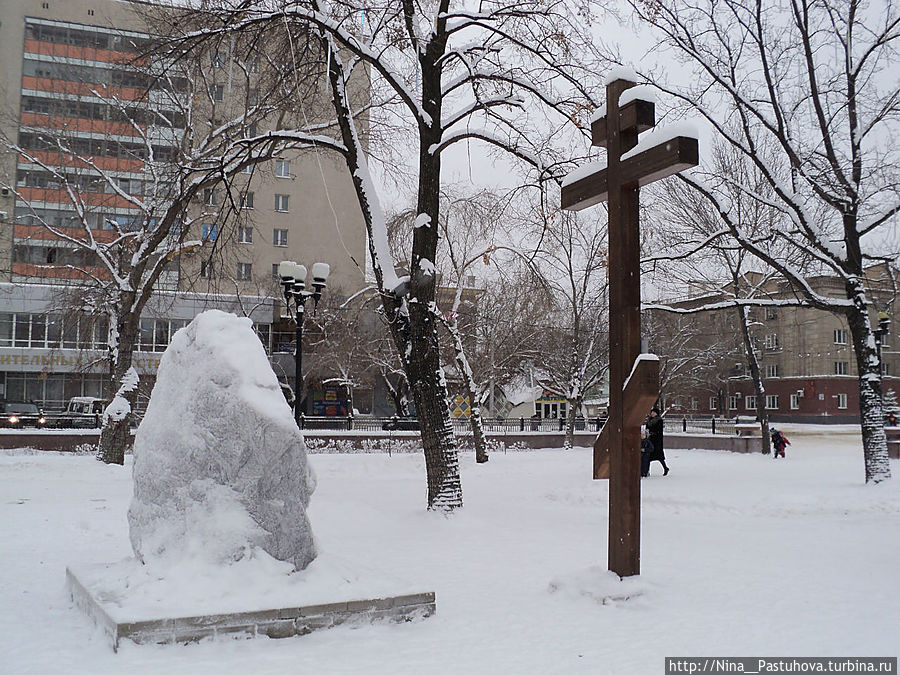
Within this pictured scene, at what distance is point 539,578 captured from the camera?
6785 millimetres

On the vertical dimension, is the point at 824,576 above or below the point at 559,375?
below

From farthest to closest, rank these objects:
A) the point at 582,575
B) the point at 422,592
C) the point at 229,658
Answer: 1. the point at 582,575
2. the point at 422,592
3. the point at 229,658

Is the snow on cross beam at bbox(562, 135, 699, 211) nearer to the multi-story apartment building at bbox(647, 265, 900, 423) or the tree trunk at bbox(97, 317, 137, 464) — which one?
the tree trunk at bbox(97, 317, 137, 464)

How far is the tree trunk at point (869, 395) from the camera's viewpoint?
14.8 metres

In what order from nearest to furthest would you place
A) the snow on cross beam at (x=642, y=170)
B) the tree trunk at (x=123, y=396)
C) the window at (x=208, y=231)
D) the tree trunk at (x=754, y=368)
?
1. the snow on cross beam at (x=642, y=170)
2. the window at (x=208, y=231)
3. the tree trunk at (x=123, y=396)
4. the tree trunk at (x=754, y=368)

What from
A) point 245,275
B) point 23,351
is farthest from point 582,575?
point 23,351

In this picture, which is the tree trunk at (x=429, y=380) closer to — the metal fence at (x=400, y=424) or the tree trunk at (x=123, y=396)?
the tree trunk at (x=123, y=396)

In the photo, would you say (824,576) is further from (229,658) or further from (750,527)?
(229,658)

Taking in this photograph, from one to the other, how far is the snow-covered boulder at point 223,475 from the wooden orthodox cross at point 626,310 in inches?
106

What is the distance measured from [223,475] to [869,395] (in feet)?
46.0

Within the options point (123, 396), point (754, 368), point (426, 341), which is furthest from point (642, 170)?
point (754, 368)

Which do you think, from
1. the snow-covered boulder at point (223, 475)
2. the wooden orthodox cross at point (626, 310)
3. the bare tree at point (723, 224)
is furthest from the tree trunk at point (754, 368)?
the snow-covered boulder at point (223, 475)

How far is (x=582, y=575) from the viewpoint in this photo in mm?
6324

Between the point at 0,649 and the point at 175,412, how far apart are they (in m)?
1.96
